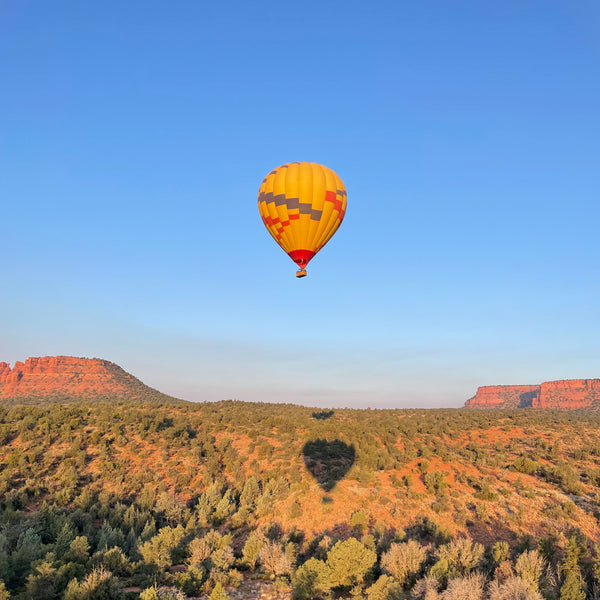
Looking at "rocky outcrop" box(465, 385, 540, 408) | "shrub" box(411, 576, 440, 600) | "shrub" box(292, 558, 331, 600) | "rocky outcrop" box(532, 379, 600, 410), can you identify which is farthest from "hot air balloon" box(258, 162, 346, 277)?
"rocky outcrop" box(465, 385, 540, 408)

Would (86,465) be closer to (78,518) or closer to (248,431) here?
(78,518)

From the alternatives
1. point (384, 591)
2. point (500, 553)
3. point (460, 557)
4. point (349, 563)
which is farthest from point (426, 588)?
point (500, 553)

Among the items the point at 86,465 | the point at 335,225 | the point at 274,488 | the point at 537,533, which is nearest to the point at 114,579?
the point at 274,488

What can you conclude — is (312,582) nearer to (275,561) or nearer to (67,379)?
(275,561)

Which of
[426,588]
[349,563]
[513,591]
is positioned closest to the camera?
[513,591]

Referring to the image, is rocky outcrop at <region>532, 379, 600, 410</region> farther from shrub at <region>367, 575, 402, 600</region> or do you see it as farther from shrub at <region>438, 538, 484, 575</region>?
shrub at <region>367, 575, 402, 600</region>

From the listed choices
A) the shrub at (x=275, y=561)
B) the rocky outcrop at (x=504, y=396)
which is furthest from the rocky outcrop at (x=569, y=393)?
the shrub at (x=275, y=561)

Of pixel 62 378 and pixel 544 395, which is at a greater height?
pixel 62 378
